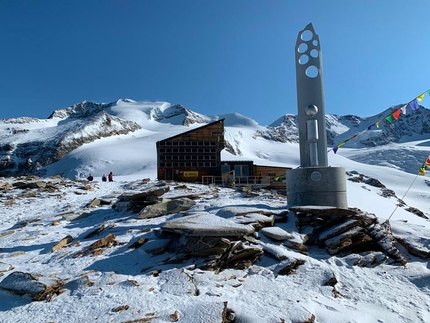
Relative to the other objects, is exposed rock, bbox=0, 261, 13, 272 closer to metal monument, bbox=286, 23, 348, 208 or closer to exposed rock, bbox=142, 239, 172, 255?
exposed rock, bbox=142, 239, 172, 255

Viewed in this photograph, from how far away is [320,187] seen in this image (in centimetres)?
918

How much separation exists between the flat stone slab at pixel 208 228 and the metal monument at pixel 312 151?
10.4 feet

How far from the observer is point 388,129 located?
18700cm

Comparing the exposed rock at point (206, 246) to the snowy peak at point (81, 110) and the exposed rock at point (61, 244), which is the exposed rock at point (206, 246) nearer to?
the exposed rock at point (61, 244)

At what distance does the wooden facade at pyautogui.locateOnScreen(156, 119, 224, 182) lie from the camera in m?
33.9

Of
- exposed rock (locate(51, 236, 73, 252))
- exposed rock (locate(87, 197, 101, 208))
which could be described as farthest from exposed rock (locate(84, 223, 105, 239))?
exposed rock (locate(87, 197, 101, 208))

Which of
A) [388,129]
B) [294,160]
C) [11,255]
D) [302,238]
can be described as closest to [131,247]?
[11,255]

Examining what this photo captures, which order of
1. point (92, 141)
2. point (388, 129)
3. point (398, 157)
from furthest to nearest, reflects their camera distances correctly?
point (388, 129) → point (398, 157) → point (92, 141)

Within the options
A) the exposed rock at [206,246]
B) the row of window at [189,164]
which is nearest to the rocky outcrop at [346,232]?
the exposed rock at [206,246]

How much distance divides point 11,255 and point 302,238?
6.73m

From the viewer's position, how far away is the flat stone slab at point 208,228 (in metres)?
6.25

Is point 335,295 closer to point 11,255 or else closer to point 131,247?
point 131,247

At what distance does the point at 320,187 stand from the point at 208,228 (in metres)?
4.38

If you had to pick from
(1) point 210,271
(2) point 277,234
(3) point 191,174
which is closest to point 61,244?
(1) point 210,271
